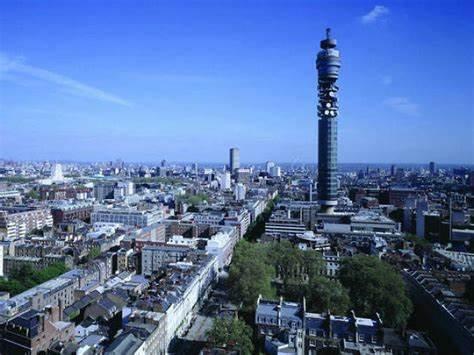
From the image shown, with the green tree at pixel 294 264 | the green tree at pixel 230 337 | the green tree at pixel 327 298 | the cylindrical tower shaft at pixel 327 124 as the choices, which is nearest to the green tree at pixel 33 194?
the cylindrical tower shaft at pixel 327 124

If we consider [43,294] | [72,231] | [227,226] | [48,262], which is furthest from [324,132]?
[43,294]

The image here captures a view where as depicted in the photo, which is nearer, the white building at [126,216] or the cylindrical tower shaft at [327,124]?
the white building at [126,216]

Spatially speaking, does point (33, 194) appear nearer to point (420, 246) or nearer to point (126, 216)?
point (126, 216)

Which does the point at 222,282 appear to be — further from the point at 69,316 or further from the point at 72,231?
the point at 72,231

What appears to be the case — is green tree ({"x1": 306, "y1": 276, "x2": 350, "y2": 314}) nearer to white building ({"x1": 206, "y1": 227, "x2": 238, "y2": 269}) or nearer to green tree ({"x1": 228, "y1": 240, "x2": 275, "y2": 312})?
green tree ({"x1": 228, "y1": 240, "x2": 275, "y2": 312})

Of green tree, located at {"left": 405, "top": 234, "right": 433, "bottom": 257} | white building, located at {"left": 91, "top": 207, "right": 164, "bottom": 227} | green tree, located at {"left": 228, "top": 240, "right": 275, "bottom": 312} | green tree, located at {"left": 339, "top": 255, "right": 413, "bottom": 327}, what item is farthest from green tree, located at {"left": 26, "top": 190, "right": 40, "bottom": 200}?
green tree, located at {"left": 339, "top": 255, "right": 413, "bottom": 327}

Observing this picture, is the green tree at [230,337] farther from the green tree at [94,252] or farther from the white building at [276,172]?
the white building at [276,172]
